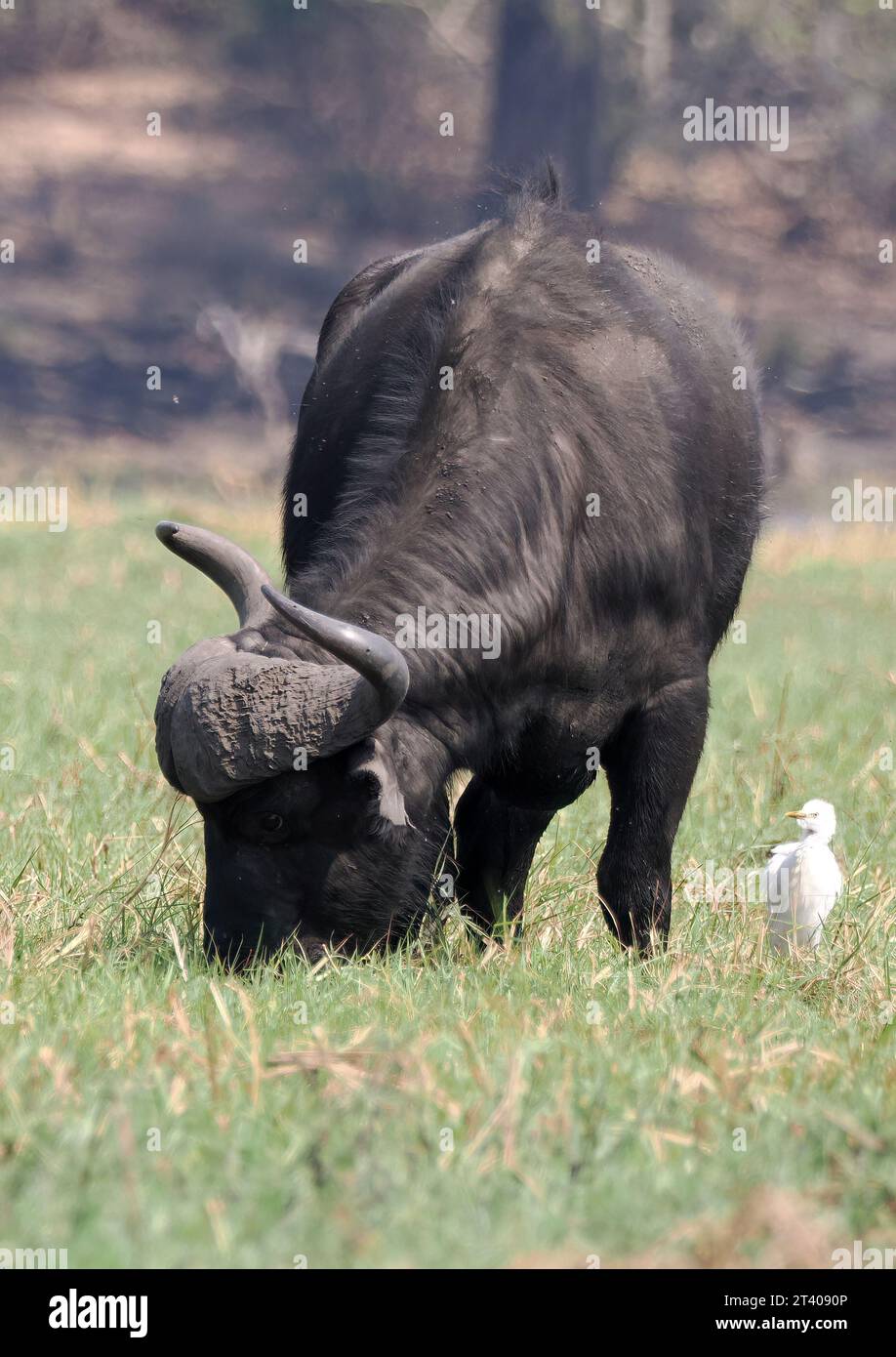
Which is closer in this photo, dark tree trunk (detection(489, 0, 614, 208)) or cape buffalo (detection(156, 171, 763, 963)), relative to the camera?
cape buffalo (detection(156, 171, 763, 963))

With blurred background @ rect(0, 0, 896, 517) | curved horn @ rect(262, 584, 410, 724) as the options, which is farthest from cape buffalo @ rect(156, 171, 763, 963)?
blurred background @ rect(0, 0, 896, 517)

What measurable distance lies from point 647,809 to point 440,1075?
216 cm

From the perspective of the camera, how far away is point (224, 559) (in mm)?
5578

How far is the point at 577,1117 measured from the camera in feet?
13.1

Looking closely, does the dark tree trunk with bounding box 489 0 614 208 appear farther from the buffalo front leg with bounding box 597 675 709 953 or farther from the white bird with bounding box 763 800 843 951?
the buffalo front leg with bounding box 597 675 709 953

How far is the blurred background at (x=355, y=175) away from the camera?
3070 centimetres

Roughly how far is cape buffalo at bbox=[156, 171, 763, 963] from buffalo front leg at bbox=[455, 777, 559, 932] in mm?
10

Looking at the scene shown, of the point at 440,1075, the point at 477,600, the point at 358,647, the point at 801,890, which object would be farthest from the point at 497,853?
the point at 440,1075

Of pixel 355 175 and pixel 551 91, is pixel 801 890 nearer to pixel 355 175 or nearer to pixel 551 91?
pixel 551 91

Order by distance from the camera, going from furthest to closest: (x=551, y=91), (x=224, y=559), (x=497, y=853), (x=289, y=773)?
(x=551, y=91) → (x=497, y=853) → (x=224, y=559) → (x=289, y=773)

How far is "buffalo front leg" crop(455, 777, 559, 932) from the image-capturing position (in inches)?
264

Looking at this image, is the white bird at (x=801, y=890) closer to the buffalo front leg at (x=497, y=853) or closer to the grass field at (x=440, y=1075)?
the grass field at (x=440, y=1075)
